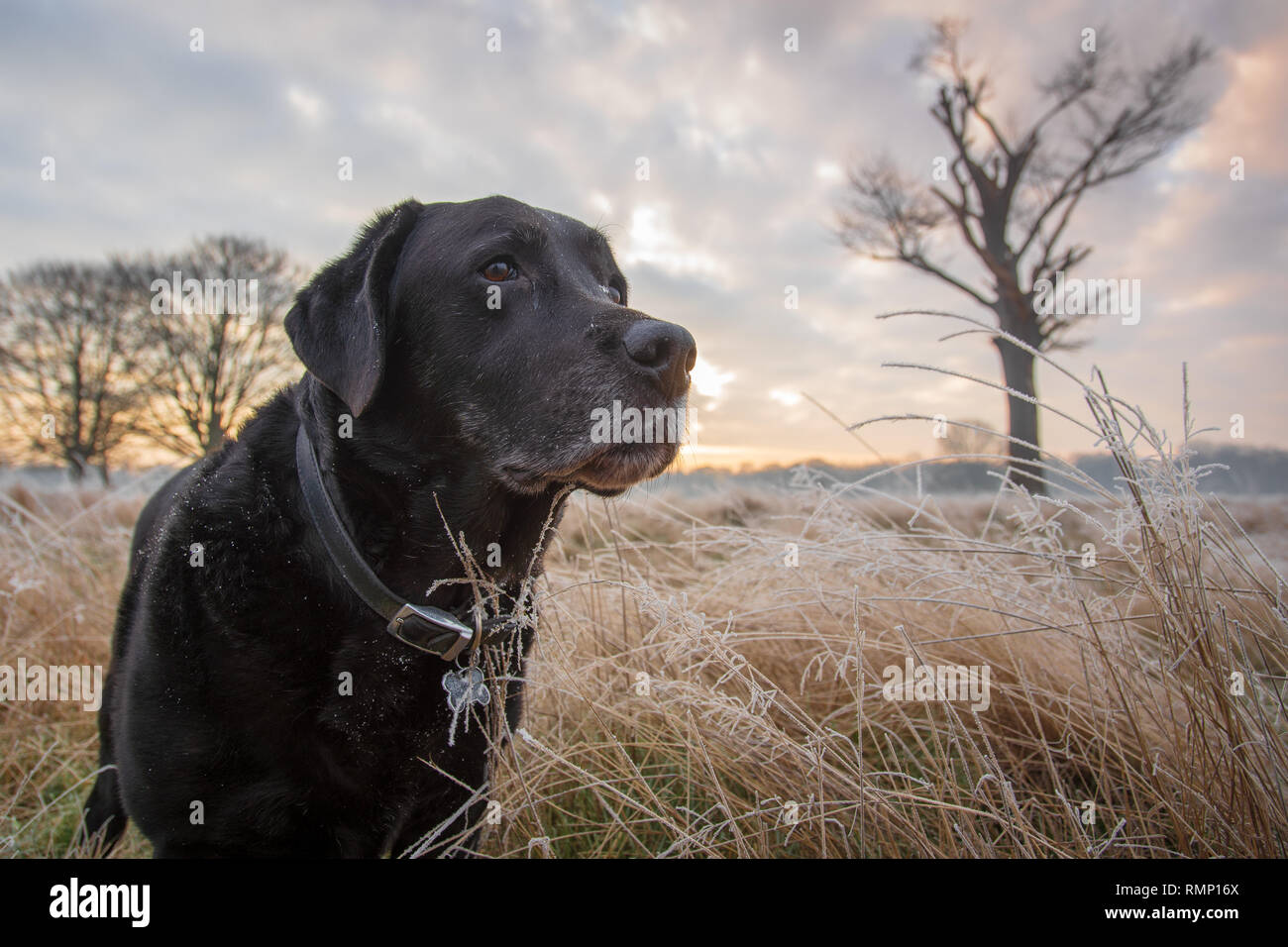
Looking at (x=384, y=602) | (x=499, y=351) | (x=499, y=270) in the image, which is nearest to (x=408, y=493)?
(x=384, y=602)

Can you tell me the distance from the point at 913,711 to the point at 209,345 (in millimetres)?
19345

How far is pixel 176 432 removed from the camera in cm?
1870

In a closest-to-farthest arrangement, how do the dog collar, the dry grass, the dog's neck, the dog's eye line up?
the dry grass → the dog collar → the dog's neck → the dog's eye

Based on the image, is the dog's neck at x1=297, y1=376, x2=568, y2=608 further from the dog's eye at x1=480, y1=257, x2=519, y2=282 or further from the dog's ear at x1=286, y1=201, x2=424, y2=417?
the dog's eye at x1=480, y1=257, x2=519, y2=282

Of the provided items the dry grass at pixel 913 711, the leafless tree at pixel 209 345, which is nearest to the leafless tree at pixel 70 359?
the leafless tree at pixel 209 345

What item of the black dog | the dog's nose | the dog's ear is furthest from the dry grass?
the dog's ear

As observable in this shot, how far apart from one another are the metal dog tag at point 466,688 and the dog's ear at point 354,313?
70 cm

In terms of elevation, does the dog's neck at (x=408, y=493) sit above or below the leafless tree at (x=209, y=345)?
below

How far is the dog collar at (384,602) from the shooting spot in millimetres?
1686

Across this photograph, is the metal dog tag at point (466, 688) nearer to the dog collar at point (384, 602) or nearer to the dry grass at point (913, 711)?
the dog collar at point (384, 602)

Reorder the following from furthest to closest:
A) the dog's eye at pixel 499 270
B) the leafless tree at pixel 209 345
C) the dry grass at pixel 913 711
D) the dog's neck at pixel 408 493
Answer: the leafless tree at pixel 209 345
the dog's eye at pixel 499 270
the dog's neck at pixel 408 493
the dry grass at pixel 913 711

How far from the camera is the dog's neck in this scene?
1790 mm

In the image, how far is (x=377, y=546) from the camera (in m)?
1.80
